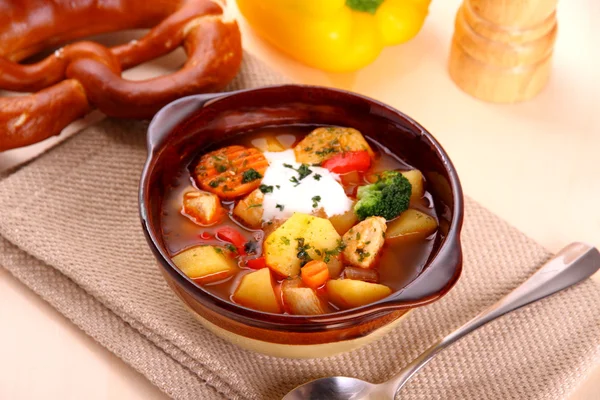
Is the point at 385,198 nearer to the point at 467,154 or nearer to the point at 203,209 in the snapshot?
the point at 203,209

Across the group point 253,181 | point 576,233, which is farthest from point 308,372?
point 576,233

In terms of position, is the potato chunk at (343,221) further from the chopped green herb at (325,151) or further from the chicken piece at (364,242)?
the chopped green herb at (325,151)

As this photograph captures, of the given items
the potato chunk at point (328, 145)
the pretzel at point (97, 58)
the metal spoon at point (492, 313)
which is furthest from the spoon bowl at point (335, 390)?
the pretzel at point (97, 58)

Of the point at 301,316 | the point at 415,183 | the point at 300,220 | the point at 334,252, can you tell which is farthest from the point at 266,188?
the point at 301,316

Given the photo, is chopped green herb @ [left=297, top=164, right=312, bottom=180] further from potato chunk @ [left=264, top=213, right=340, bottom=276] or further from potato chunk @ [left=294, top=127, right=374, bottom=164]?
potato chunk @ [left=264, top=213, right=340, bottom=276]

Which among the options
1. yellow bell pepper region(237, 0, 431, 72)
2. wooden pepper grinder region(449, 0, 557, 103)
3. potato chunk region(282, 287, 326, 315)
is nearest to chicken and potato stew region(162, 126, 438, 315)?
potato chunk region(282, 287, 326, 315)

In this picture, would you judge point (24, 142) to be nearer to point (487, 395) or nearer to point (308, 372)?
point (308, 372)
